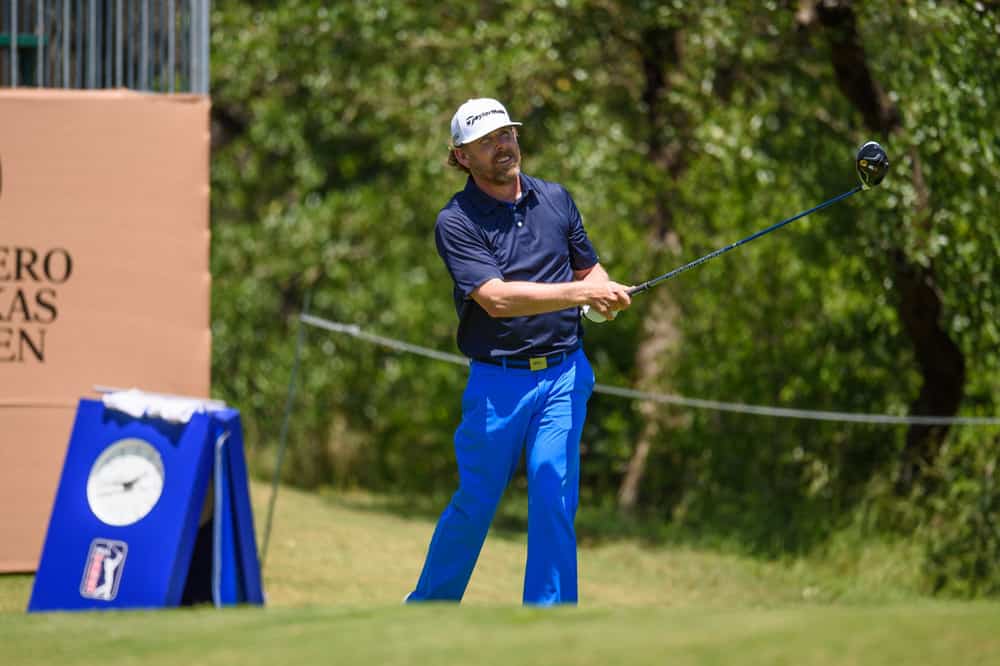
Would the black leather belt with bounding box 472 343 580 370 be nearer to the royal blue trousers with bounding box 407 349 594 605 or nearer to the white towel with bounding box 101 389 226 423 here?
the royal blue trousers with bounding box 407 349 594 605

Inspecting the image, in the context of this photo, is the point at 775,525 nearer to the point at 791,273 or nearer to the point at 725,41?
the point at 791,273

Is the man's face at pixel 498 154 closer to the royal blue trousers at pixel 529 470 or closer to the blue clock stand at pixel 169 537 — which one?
the royal blue trousers at pixel 529 470

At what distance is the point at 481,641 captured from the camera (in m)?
3.76

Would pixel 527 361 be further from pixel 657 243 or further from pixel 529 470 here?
pixel 657 243

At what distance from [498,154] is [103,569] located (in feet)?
8.47

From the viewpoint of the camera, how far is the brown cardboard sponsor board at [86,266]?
7.50 metres

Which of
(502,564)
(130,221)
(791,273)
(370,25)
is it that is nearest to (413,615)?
(130,221)

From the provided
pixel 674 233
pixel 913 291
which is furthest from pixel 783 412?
pixel 674 233

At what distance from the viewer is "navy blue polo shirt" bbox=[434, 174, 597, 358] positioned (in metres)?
5.34

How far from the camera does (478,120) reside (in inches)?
211

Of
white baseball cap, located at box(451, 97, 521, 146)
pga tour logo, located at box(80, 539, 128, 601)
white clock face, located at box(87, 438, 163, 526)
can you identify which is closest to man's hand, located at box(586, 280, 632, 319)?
white baseball cap, located at box(451, 97, 521, 146)

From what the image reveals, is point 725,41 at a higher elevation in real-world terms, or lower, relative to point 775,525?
higher

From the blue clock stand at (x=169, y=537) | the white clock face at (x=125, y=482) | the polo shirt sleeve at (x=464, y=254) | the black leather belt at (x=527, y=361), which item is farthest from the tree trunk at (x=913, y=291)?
the white clock face at (x=125, y=482)

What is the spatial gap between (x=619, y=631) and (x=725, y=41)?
6.06 meters
